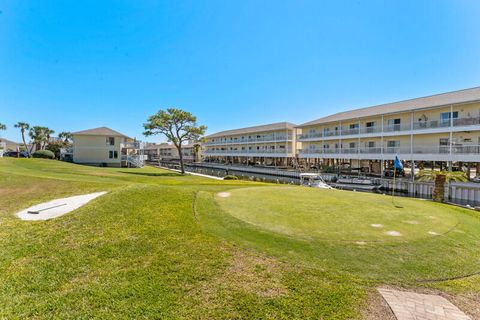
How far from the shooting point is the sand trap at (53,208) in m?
7.73

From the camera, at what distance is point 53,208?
8.52 metres

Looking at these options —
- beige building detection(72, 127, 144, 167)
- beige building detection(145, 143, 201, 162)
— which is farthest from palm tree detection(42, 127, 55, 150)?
beige building detection(145, 143, 201, 162)

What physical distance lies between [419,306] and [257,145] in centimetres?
5889

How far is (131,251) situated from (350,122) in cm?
4106

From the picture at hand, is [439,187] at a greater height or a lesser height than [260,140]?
lesser

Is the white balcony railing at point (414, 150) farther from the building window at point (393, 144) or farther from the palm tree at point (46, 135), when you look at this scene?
the palm tree at point (46, 135)

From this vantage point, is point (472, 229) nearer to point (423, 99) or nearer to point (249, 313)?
point (249, 313)

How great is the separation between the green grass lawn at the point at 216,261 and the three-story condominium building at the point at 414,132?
919 inches

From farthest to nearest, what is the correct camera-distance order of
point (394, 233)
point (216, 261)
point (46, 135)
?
point (46, 135)
point (394, 233)
point (216, 261)

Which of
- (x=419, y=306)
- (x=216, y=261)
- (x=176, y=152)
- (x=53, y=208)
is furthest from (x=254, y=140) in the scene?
(x=419, y=306)

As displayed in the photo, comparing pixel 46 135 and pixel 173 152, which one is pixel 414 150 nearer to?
pixel 46 135

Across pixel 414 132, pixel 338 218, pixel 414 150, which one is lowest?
pixel 338 218

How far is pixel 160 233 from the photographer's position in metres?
6.75

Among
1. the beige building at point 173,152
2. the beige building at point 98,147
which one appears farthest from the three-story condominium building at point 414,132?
A: the beige building at point 173,152
